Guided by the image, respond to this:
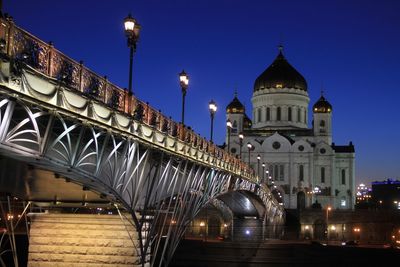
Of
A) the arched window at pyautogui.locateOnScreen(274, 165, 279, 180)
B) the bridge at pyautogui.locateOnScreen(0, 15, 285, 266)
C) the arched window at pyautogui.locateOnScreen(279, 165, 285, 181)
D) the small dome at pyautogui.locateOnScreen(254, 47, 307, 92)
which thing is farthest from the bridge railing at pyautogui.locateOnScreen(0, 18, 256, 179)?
the small dome at pyautogui.locateOnScreen(254, 47, 307, 92)

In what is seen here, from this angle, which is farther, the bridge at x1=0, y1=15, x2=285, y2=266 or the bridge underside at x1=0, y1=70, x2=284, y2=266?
the bridge underside at x1=0, y1=70, x2=284, y2=266

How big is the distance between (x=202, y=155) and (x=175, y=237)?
515cm

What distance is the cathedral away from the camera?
104 m

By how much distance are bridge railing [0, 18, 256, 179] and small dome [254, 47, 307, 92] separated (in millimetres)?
89481

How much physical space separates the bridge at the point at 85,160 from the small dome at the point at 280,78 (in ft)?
254

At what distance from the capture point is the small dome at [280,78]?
110 meters

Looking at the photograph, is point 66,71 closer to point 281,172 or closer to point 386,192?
point 281,172

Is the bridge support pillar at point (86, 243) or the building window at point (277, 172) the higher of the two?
the building window at point (277, 172)

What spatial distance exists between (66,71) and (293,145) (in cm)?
9290

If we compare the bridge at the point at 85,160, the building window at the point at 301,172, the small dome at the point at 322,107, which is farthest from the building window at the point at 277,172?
the bridge at the point at 85,160

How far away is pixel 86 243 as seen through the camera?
23156 millimetres

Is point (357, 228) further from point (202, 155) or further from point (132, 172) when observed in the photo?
point (132, 172)

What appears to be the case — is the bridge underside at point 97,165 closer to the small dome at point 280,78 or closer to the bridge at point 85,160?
the bridge at point 85,160

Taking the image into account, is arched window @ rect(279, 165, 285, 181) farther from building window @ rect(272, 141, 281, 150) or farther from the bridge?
the bridge
